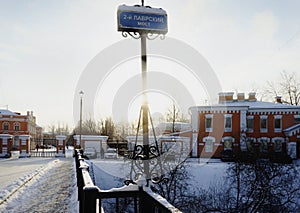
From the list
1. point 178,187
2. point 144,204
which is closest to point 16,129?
point 178,187

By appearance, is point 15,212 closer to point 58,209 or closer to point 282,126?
point 58,209

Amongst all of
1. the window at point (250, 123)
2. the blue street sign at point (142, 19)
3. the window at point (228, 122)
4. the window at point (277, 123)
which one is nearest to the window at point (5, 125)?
the window at point (228, 122)

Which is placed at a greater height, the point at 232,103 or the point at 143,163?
the point at 232,103

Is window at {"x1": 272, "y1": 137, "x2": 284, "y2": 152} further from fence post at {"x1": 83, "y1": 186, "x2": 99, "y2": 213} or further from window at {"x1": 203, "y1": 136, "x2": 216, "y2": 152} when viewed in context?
fence post at {"x1": 83, "y1": 186, "x2": 99, "y2": 213}

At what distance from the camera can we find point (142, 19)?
3271 mm

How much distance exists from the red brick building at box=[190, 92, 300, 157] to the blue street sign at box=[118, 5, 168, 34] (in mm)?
23665

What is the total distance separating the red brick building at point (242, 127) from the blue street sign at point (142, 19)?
2366 centimetres

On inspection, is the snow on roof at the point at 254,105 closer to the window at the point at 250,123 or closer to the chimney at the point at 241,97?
the chimney at the point at 241,97

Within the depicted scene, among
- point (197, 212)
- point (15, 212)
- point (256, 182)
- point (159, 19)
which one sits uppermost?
point (159, 19)

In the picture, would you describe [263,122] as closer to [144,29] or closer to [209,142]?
[209,142]

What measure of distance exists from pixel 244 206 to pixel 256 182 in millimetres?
1477

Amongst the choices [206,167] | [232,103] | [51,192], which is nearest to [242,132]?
[232,103]

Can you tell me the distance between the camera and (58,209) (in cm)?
686

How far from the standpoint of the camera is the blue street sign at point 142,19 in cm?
321
